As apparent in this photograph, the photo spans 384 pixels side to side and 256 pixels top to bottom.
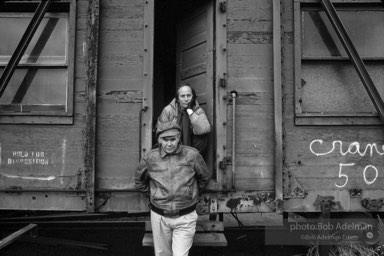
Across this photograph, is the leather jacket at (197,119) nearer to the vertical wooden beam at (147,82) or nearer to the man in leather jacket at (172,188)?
the vertical wooden beam at (147,82)

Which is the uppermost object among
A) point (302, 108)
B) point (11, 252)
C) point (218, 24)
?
point (218, 24)

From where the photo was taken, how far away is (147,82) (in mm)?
4387

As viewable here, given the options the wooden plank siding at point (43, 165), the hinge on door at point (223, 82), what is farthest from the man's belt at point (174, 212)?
the hinge on door at point (223, 82)

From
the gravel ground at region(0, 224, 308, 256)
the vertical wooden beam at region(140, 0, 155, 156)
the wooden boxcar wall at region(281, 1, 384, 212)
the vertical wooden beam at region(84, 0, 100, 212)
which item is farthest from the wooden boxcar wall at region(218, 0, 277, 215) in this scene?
the vertical wooden beam at region(84, 0, 100, 212)

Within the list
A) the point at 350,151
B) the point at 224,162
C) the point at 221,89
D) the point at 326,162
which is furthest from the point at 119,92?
the point at 350,151

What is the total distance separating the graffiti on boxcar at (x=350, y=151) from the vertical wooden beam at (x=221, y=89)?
3.33 ft

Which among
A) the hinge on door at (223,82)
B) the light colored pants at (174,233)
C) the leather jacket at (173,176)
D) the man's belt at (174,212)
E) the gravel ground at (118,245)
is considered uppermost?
the hinge on door at (223,82)

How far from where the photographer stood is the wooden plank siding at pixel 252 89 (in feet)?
14.4

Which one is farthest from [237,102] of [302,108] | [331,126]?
[331,126]

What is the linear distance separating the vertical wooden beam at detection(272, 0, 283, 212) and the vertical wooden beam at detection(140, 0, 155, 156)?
1.38m

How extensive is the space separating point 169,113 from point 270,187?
4.61ft

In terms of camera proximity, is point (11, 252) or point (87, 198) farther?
point (11, 252)

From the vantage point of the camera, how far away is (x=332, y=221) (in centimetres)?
466

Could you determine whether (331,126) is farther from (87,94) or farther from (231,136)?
(87,94)
